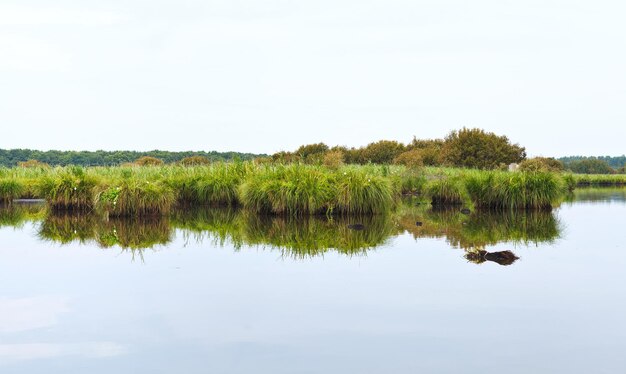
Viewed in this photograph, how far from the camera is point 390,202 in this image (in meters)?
18.5

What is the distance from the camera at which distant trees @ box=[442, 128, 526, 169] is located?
49969mm

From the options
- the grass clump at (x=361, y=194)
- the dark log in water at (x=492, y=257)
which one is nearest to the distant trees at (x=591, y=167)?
the grass clump at (x=361, y=194)

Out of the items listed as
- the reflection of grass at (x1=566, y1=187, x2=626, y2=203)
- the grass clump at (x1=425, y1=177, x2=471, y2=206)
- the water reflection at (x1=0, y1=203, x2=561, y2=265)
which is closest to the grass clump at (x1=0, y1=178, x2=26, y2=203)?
the water reflection at (x1=0, y1=203, x2=561, y2=265)

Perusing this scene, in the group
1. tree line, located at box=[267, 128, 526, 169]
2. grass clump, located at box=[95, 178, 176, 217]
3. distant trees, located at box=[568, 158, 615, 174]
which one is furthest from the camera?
distant trees, located at box=[568, 158, 615, 174]

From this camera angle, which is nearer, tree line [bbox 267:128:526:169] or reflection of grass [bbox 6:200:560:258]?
reflection of grass [bbox 6:200:560:258]

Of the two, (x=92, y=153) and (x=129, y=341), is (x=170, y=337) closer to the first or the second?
(x=129, y=341)

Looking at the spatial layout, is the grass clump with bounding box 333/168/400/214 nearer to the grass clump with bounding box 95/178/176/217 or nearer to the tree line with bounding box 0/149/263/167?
the grass clump with bounding box 95/178/176/217

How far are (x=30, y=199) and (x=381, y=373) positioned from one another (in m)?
24.4

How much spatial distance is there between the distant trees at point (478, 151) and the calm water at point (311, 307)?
3764 centimetres

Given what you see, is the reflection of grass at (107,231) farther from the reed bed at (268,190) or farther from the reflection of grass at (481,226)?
the reflection of grass at (481,226)

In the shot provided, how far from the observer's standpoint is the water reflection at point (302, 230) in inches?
457

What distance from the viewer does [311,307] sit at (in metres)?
6.87

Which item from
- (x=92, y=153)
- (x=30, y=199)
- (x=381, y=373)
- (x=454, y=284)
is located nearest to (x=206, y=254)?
(x=454, y=284)

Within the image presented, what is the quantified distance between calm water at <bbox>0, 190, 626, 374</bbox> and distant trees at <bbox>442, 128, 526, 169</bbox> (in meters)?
37.6
